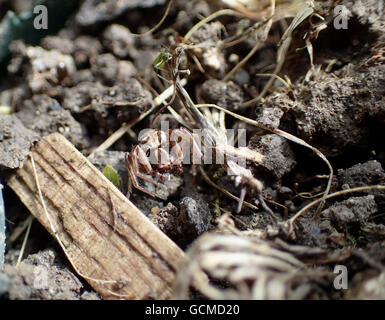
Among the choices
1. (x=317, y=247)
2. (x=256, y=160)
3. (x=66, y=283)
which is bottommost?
(x=66, y=283)

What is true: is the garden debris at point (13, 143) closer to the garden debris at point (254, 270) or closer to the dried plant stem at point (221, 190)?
the dried plant stem at point (221, 190)

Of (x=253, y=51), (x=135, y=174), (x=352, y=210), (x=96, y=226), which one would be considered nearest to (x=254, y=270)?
(x=352, y=210)

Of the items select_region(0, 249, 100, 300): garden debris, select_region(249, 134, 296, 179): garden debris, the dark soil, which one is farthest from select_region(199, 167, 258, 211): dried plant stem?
select_region(0, 249, 100, 300): garden debris

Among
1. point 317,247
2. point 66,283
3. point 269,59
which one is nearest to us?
point 317,247

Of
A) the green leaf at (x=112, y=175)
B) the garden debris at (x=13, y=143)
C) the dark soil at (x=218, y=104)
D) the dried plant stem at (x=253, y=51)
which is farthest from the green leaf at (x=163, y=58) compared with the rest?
the garden debris at (x=13, y=143)
